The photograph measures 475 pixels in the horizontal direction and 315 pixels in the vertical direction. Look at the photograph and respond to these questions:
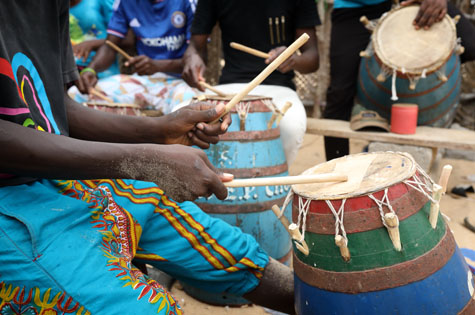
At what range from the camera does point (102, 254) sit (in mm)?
1187

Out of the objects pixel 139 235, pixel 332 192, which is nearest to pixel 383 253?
pixel 332 192

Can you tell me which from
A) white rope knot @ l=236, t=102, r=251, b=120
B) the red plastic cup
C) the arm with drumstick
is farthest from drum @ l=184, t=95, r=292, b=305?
the red plastic cup

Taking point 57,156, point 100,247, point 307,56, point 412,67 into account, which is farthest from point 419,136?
point 57,156

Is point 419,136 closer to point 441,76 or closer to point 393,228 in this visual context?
point 441,76

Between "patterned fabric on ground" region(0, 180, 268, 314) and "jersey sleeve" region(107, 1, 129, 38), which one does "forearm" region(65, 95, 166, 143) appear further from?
"jersey sleeve" region(107, 1, 129, 38)

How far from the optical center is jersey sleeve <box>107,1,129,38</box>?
3.70 metres

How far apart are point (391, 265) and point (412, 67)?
1.86 metres

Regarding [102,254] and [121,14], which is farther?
[121,14]

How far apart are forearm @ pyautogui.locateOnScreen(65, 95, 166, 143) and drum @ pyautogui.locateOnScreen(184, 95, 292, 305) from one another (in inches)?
19.4

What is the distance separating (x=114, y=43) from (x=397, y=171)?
3087 millimetres

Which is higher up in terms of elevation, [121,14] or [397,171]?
[121,14]

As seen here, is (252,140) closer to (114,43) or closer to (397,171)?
(397,171)

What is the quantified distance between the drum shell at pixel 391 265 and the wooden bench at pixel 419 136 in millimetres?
1728

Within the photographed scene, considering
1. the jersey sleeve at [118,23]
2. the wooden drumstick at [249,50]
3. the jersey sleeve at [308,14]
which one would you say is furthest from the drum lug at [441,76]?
the jersey sleeve at [118,23]
